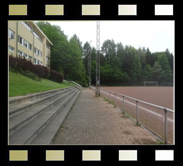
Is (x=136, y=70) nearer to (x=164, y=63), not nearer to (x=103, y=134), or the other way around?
(x=164, y=63)

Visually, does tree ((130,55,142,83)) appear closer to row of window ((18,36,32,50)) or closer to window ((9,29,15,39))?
row of window ((18,36,32,50))

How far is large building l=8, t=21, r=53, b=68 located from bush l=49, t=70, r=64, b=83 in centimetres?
161


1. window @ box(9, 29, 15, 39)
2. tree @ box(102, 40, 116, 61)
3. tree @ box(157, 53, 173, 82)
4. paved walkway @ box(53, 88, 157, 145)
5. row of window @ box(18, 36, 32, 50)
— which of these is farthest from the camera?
tree @ box(102, 40, 116, 61)

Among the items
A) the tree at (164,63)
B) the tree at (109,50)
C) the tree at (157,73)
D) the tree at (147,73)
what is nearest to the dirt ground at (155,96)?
the tree at (164,63)

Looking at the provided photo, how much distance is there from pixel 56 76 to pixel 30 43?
232 inches

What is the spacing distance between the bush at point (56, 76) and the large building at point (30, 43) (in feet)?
5.30

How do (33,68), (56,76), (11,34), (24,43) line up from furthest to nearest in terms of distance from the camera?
(24,43)
(56,76)
(11,34)
(33,68)

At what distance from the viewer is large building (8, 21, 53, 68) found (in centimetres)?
1542

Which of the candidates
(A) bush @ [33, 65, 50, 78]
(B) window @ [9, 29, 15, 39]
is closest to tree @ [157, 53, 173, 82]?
(A) bush @ [33, 65, 50, 78]

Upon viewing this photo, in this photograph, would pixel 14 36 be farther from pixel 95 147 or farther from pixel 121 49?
pixel 121 49

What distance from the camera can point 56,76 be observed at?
16656mm

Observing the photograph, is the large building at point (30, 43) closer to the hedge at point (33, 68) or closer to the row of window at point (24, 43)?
the row of window at point (24, 43)

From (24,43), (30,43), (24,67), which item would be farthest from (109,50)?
(24,67)

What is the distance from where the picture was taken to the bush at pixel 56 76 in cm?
1626
